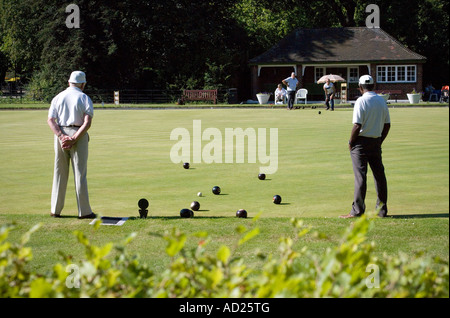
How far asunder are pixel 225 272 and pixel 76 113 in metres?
6.28

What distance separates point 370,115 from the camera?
8.91m

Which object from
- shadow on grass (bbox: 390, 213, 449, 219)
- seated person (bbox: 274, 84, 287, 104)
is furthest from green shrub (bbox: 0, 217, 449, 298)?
seated person (bbox: 274, 84, 287, 104)

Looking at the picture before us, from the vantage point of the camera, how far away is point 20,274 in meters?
3.13

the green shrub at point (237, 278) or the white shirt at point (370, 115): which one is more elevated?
the white shirt at point (370, 115)

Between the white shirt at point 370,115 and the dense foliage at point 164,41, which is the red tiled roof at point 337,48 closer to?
the dense foliage at point 164,41

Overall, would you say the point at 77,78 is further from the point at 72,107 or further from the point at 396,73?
the point at 396,73

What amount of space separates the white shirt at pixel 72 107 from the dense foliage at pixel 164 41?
43.1 m

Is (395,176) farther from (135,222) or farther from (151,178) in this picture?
(135,222)


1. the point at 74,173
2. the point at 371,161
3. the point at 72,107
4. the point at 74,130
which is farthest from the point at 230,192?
the point at 72,107

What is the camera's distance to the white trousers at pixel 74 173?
29.0ft

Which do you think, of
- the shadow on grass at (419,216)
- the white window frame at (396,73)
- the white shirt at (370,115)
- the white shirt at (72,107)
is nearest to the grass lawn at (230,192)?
the shadow on grass at (419,216)

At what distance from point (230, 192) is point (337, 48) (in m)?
48.0
